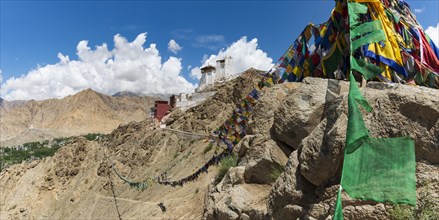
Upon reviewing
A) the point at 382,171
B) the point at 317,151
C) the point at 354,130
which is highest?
the point at 317,151

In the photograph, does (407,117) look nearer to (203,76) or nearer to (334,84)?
(334,84)

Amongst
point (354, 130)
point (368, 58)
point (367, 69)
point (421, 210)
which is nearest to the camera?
point (354, 130)

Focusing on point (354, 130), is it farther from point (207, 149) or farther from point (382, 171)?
point (207, 149)

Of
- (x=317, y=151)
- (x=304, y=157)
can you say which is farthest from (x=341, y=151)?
(x=304, y=157)

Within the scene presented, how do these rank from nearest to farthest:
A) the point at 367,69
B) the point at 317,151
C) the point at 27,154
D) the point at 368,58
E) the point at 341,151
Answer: the point at 367,69 → the point at 341,151 → the point at 317,151 → the point at 368,58 → the point at 27,154

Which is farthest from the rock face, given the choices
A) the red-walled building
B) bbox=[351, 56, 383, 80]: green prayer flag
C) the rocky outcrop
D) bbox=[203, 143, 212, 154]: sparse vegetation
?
the red-walled building

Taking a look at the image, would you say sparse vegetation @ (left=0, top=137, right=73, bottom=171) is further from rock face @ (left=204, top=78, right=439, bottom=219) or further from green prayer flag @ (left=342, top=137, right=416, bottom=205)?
green prayer flag @ (left=342, top=137, right=416, bottom=205)

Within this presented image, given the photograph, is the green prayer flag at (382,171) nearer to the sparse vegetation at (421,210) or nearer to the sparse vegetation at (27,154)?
the sparse vegetation at (421,210)

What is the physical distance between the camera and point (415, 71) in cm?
786

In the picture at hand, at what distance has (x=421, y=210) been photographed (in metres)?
4.30

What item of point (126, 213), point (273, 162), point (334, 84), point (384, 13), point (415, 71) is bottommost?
point (126, 213)

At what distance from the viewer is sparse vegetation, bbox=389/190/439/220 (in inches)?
165

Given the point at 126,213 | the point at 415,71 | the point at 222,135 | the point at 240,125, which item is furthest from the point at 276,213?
the point at 126,213

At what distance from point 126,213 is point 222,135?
1064 cm
